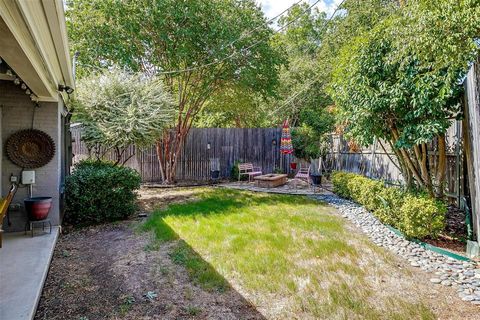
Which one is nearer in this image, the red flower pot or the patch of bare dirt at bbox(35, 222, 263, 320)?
the patch of bare dirt at bbox(35, 222, 263, 320)

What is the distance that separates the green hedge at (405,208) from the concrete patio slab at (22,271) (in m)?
4.45

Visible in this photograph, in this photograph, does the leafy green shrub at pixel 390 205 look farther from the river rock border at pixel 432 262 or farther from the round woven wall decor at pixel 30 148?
the round woven wall decor at pixel 30 148

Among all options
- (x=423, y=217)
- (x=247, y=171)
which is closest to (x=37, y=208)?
(x=423, y=217)

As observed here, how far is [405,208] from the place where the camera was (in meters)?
4.07

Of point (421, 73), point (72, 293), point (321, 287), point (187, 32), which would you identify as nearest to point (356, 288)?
point (321, 287)

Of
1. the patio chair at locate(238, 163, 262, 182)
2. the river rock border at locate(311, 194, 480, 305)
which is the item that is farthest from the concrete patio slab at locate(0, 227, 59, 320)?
the patio chair at locate(238, 163, 262, 182)

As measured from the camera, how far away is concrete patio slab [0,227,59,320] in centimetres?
231

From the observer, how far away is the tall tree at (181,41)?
25.4 ft

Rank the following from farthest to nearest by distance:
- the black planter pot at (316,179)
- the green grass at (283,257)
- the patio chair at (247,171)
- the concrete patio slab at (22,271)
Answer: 1. the patio chair at (247,171)
2. the black planter pot at (316,179)
3. the green grass at (283,257)
4. the concrete patio slab at (22,271)

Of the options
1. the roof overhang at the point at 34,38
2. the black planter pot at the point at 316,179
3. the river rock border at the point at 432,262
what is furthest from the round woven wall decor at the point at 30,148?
the black planter pot at the point at 316,179

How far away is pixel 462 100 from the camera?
3.94 meters

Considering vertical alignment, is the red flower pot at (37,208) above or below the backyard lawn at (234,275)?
above

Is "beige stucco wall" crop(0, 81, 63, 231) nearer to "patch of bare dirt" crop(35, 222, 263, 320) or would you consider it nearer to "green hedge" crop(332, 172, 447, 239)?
"patch of bare dirt" crop(35, 222, 263, 320)

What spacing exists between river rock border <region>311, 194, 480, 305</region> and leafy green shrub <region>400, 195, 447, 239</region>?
0.72ft
